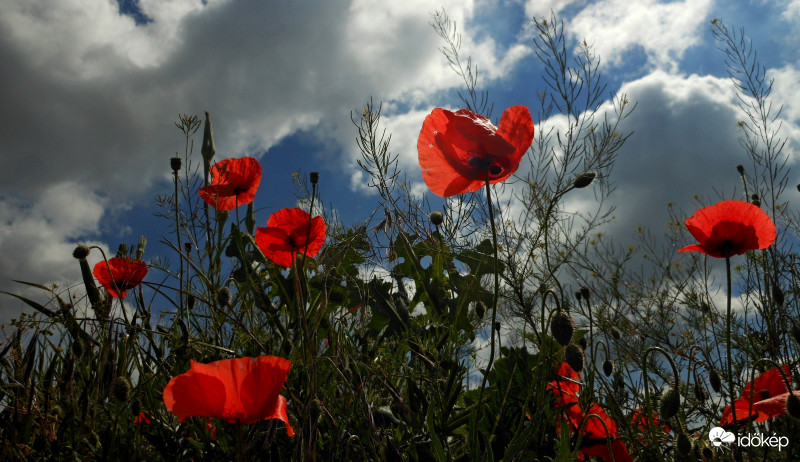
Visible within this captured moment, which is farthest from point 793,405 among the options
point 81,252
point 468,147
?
point 81,252

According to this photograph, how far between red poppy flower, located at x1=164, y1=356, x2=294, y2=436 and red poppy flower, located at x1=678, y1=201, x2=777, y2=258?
40.7 inches

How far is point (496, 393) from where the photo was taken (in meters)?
1.25

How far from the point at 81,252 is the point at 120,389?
1.98ft

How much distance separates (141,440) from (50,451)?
7.0 inches

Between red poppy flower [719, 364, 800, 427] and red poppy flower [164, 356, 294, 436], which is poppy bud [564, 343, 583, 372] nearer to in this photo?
red poppy flower [719, 364, 800, 427]

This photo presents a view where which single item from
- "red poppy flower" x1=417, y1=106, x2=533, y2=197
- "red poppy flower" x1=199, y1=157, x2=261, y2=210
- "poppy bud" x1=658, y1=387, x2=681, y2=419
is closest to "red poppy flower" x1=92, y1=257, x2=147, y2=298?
"red poppy flower" x1=199, y1=157, x2=261, y2=210

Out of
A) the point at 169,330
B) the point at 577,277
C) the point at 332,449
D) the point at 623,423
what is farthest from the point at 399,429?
the point at 577,277

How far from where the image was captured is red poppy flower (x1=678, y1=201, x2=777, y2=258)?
1344mm

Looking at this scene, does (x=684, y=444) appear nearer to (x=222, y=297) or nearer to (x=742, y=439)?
(x=742, y=439)

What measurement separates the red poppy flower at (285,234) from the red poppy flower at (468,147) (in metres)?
0.40

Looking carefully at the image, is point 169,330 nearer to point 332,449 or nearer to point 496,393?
point 332,449

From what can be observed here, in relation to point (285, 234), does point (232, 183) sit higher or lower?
higher

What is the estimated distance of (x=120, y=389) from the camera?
3.61 feet

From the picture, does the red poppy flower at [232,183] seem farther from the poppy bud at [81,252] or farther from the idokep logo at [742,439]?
the idokep logo at [742,439]
